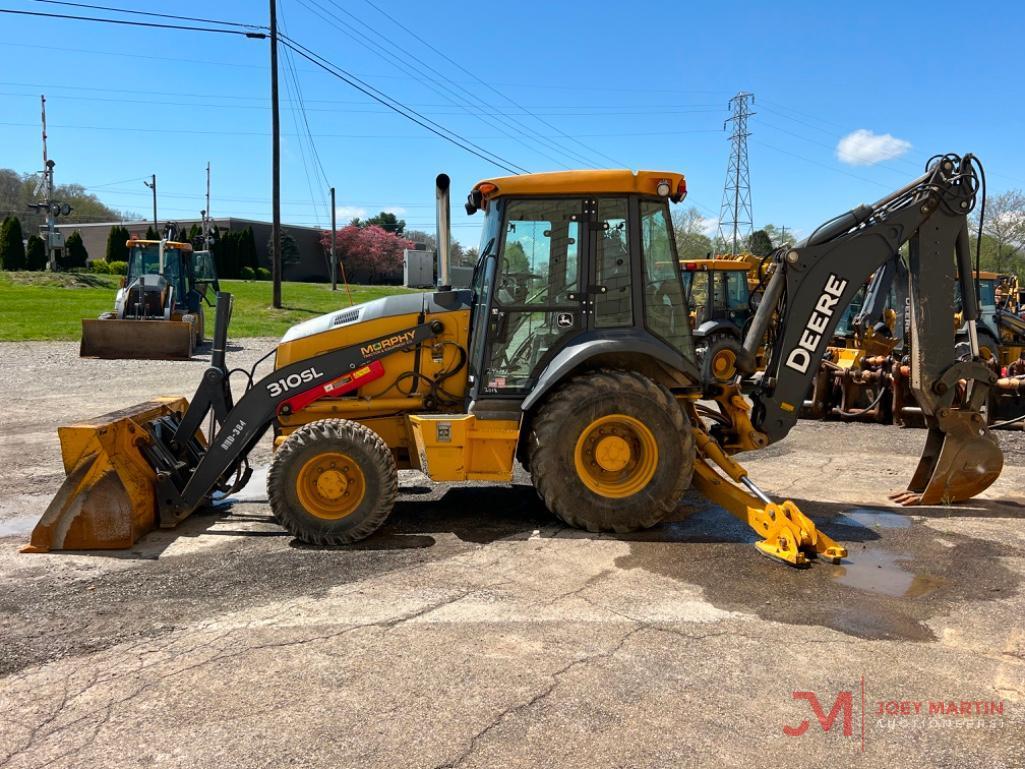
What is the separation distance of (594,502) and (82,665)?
3.29 m

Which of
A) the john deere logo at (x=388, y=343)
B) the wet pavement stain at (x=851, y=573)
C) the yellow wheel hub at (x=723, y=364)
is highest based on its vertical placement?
the john deere logo at (x=388, y=343)

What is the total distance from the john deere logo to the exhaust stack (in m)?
0.49

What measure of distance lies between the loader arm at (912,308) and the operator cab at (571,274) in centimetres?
102

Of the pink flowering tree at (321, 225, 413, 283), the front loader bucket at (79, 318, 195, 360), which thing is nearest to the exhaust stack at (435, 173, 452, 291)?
the front loader bucket at (79, 318, 195, 360)

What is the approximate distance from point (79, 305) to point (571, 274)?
2758cm

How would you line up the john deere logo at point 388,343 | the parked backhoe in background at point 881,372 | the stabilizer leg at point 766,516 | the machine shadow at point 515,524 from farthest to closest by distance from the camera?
the parked backhoe in background at point 881,372
the john deere logo at point 388,343
the machine shadow at point 515,524
the stabilizer leg at point 766,516

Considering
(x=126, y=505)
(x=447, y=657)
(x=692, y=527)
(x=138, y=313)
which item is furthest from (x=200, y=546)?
(x=138, y=313)

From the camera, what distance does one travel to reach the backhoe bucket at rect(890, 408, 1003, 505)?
6.36 meters

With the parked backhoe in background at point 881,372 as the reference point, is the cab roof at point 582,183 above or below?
above

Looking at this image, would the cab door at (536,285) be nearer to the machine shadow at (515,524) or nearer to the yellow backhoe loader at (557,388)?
the yellow backhoe loader at (557,388)

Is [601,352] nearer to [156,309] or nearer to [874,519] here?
[874,519]

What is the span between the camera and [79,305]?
93.2 feet

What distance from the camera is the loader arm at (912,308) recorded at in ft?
20.8

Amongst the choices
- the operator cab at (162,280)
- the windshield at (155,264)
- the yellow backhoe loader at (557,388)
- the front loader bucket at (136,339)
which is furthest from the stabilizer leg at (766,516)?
the windshield at (155,264)
